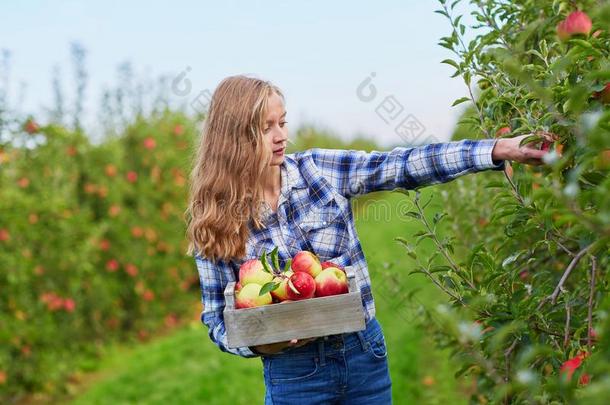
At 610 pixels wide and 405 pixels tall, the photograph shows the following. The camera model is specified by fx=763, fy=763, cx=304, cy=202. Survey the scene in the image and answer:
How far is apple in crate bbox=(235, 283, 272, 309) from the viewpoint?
192 centimetres

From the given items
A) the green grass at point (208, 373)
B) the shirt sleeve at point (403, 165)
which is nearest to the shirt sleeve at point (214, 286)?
the shirt sleeve at point (403, 165)

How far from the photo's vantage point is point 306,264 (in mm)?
1971

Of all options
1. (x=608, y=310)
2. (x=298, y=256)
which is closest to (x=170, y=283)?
(x=298, y=256)

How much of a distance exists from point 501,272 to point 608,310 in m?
0.83

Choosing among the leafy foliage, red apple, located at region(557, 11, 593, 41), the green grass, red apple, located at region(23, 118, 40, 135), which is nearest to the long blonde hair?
the leafy foliage

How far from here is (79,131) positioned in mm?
6883

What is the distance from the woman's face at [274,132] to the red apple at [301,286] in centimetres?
39

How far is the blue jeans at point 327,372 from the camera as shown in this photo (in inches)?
81.9

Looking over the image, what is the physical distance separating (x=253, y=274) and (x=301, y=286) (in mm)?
161

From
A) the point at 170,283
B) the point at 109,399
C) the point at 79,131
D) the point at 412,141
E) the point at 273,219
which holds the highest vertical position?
the point at 79,131

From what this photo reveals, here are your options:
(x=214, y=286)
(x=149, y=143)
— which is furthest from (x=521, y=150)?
(x=149, y=143)

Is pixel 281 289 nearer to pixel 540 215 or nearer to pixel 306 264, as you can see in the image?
pixel 306 264

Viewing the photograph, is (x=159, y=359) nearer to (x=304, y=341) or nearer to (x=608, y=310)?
(x=304, y=341)

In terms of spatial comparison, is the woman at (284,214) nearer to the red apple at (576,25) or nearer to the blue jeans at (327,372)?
the blue jeans at (327,372)
